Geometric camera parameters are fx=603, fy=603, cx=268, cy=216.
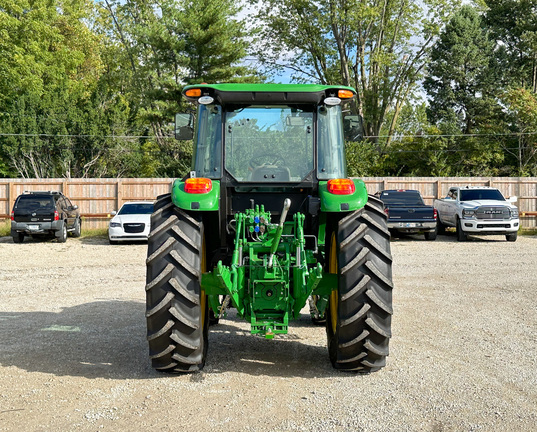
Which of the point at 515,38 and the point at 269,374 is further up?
the point at 515,38

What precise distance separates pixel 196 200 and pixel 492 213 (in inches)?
665

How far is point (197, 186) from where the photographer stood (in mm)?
5324

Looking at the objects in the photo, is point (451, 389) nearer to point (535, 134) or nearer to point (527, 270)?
point (527, 270)

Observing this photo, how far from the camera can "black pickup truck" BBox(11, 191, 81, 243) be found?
66.5 ft

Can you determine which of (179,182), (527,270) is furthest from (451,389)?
(527,270)

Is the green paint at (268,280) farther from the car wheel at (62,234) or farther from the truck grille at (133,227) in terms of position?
the car wheel at (62,234)

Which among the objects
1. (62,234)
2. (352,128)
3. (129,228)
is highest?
(352,128)

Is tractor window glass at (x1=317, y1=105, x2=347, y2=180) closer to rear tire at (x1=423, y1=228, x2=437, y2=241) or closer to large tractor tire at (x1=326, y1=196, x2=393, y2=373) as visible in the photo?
large tractor tire at (x1=326, y1=196, x2=393, y2=373)

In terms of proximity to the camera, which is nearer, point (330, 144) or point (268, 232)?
point (268, 232)

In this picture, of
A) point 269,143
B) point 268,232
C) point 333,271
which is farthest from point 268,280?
point 269,143

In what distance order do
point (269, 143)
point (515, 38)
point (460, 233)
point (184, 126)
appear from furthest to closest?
point (515, 38)
point (460, 233)
point (184, 126)
point (269, 143)

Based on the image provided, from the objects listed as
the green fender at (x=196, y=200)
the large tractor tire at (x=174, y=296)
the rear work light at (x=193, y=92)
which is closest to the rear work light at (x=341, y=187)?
the green fender at (x=196, y=200)

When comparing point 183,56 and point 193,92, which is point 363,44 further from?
point 193,92

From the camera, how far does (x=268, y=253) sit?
5449 mm
